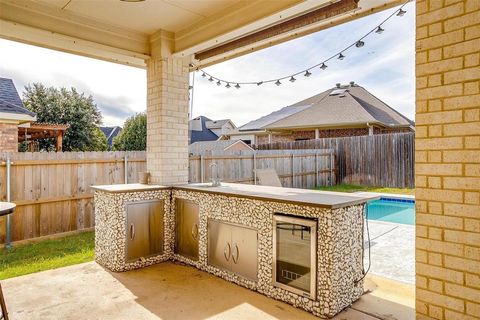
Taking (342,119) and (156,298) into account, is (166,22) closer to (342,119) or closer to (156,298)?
(156,298)

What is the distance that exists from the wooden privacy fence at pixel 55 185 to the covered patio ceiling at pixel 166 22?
7.07 feet

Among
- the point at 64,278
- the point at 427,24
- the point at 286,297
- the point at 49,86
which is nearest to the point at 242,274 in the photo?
the point at 286,297

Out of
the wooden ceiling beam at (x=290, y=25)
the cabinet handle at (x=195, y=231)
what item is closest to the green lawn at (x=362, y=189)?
the wooden ceiling beam at (x=290, y=25)

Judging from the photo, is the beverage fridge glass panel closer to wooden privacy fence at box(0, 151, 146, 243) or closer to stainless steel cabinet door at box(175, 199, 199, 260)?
stainless steel cabinet door at box(175, 199, 199, 260)

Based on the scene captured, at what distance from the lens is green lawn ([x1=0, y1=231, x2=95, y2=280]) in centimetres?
398

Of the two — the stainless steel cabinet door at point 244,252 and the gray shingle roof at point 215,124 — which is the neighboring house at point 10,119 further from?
the gray shingle roof at point 215,124

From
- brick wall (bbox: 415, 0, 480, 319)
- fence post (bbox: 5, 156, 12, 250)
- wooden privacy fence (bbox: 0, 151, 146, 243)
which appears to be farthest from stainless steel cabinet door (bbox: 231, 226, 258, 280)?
fence post (bbox: 5, 156, 12, 250)

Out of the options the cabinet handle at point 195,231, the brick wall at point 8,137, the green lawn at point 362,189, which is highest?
the brick wall at point 8,137

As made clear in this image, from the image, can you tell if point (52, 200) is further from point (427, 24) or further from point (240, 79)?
point (427, 24)

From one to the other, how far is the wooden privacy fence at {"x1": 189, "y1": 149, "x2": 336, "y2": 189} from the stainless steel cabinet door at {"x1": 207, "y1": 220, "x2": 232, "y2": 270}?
11.9 feet

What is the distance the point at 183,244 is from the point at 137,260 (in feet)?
2.00

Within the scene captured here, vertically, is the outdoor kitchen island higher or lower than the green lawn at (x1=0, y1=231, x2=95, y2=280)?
higher

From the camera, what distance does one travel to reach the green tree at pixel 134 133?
1867 cm

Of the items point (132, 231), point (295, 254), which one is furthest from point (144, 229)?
point (295, 254)
